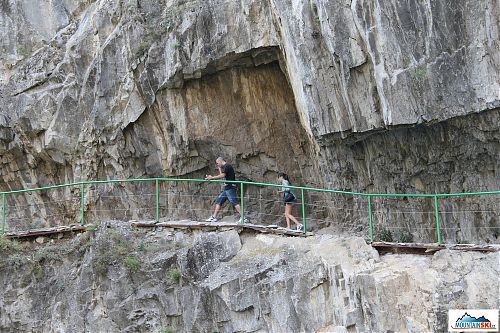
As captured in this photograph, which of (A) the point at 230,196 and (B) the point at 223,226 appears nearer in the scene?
(B) the point at 223,226

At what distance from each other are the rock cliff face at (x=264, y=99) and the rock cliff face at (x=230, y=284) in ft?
8.46

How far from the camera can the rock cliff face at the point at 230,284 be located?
11.1m

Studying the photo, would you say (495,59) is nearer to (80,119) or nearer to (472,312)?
(472,312)

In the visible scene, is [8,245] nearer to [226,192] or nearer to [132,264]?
[132,264]

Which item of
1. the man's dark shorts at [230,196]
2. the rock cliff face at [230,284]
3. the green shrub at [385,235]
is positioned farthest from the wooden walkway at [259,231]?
the green shrub at [385,235]

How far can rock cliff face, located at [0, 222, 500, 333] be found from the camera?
11.1 metres

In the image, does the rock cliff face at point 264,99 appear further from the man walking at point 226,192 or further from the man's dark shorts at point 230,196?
the man's dark shorts at point 230,196

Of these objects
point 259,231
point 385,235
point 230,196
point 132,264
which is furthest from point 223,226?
point 385,235

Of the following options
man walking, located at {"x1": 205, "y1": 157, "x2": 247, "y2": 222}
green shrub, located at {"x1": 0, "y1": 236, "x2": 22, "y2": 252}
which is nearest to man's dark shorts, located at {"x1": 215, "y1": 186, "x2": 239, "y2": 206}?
man walking, located at {"x1": 205, "y1": 157, "x2": 247, "y2": 222}

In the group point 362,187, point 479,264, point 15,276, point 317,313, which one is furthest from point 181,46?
point 479,264

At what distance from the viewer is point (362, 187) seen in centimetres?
1498

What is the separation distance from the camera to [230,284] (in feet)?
40.1

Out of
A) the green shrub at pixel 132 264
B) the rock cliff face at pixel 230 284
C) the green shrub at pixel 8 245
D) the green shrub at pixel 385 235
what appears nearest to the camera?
the rock cliff face at pixel 230 284

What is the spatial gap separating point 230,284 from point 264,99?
573 cm
